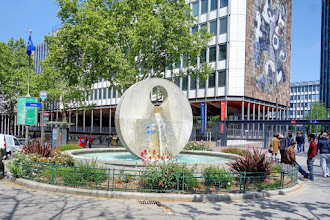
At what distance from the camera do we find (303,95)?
126625 millimetres

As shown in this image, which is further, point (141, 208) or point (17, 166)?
point (17, 166)

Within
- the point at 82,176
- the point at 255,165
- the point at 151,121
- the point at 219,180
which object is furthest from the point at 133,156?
the point at 219,180

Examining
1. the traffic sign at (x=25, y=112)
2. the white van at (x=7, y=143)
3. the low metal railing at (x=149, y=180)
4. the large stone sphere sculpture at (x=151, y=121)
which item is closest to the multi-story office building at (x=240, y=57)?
the white van at (x=7, y=143)

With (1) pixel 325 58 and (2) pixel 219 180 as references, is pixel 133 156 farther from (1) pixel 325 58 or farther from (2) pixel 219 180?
(1) pixel 325 58

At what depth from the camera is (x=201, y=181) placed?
396 inches

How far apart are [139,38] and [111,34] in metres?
1.97

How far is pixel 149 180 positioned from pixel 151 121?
16.5ft

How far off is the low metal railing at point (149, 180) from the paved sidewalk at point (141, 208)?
0.58 m

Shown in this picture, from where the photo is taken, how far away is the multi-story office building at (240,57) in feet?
135

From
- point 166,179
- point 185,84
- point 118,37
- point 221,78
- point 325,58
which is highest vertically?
point 325,58

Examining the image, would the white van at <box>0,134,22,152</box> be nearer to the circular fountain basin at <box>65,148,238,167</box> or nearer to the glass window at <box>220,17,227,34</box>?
the circular fountain basin at <box>65,148,238,167</box>

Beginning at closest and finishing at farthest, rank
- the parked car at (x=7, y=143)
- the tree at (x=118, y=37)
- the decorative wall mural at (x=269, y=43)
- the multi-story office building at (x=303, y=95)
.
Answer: the parked car at (x=7, y=143)
the tree at (x=118, y=37)
the decorative wall mural at (x=269, y=43)
the multi-story office building at (x=303, y=95)

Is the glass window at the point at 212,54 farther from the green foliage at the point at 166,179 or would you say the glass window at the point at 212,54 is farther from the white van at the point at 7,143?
the green foliage at the point at 166,179

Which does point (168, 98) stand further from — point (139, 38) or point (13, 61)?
point (13, 61)
